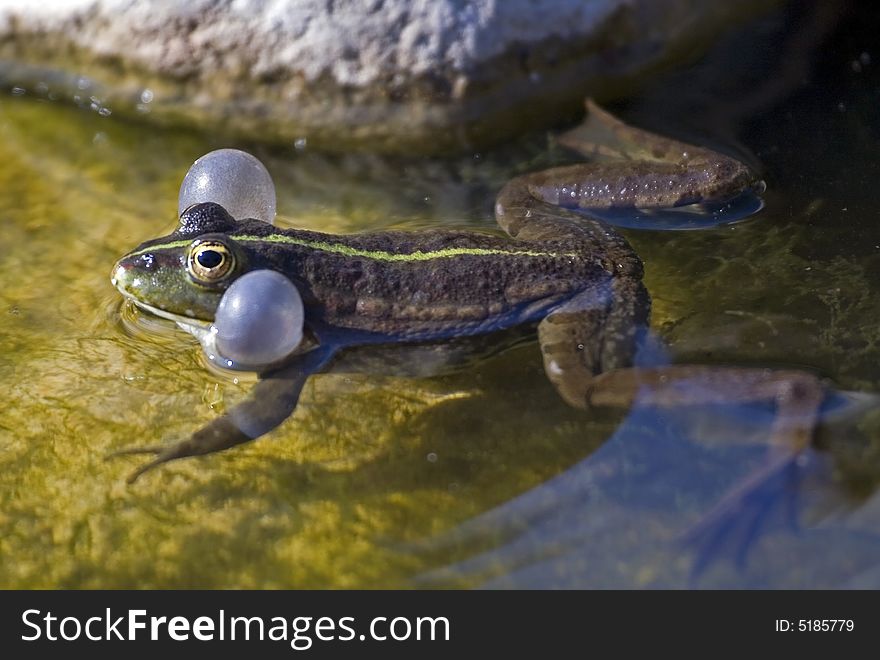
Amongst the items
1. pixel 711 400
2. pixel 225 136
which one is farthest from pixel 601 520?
pixel 225 136

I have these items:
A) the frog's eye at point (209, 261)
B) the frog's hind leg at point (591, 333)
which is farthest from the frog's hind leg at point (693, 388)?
the frog's eye at point (209, 261)

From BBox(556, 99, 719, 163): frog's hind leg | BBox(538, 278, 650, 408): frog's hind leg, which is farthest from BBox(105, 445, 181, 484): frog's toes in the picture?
BBox(556, 99, 719, 163): frog's hind leg

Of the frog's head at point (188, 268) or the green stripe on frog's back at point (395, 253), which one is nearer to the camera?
the frog's head at point (188, 268)

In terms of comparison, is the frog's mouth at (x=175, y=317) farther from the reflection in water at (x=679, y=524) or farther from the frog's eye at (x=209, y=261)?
the reflection in water at (x=679, y=524)

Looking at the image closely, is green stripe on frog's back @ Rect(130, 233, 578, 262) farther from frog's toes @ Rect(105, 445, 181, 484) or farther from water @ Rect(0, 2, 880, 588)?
frog's toes @ Rect(105, 445, 181, 484)
